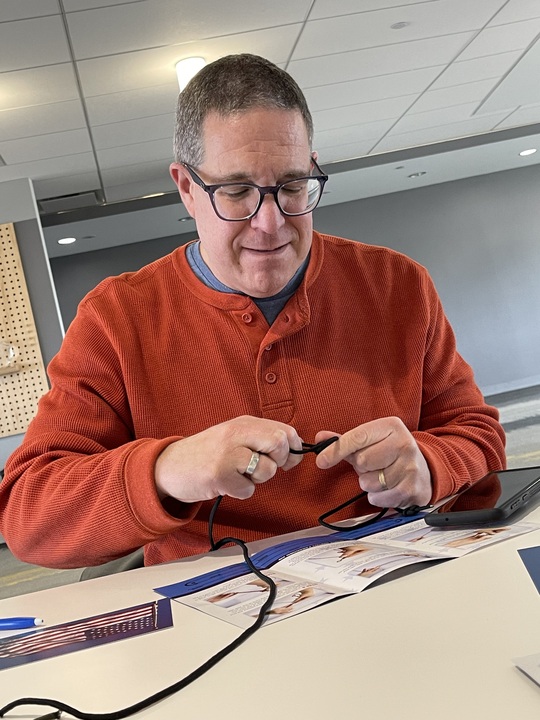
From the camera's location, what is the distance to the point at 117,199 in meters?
7.89

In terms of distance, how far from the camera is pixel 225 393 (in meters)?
1.42

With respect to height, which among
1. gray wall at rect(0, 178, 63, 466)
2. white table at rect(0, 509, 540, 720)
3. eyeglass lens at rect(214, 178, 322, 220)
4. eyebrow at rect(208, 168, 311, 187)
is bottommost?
white table at rect(0, 509, 540, 720)

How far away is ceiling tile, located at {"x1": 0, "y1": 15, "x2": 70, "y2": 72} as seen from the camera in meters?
3.81

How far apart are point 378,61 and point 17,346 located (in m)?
3.40

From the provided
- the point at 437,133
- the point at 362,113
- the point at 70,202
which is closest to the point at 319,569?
the point at 362,113

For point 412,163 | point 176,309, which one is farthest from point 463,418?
point 412,163

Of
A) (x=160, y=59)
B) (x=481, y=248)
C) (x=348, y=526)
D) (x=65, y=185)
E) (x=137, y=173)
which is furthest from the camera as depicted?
(x=481, y=248)

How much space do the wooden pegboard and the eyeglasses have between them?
521 centimetres

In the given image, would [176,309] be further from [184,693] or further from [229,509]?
[184,693]

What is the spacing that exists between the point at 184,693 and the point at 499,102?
7.16 m

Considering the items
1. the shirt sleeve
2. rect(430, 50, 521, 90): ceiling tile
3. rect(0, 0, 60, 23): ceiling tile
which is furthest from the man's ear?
rect(430, 50, 521, 90): ceiling tile

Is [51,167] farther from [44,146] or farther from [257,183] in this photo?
[257,183]

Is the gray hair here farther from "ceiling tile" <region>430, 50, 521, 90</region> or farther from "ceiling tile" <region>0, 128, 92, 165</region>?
"ceiling tile" <region>430, 50, 521, 90</region>

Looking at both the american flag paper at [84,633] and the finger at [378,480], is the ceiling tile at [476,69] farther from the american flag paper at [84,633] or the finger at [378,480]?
the american flag paper at [84,633]
